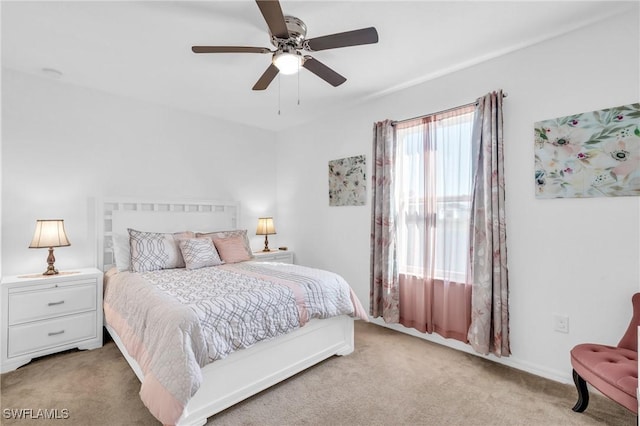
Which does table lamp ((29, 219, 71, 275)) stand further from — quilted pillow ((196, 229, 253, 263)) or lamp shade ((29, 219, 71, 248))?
quilted pillow ((196, 229, 253, 263))

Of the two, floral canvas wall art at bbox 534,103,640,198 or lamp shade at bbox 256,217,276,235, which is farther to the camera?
lamp shade at bbox 256,217,276,235

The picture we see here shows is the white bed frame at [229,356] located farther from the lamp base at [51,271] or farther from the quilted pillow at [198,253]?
the quilted pillow at [198,253]

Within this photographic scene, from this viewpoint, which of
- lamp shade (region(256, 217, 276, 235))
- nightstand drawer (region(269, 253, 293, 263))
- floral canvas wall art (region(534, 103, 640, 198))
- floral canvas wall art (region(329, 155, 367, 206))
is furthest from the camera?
lamp shade (region(256, 217, 276, 235))

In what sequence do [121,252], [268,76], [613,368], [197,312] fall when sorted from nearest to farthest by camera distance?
[613,368] < [197,312] < [268,76] < [121,252]

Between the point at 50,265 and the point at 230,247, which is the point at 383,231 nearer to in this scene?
the point at 230,247

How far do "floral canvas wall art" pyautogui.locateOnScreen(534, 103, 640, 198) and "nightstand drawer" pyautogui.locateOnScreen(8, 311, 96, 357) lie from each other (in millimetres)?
4052

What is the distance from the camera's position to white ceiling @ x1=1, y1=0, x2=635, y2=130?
2.06m

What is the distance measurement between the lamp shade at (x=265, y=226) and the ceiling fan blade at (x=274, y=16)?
289cm

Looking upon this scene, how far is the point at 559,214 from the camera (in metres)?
2.34

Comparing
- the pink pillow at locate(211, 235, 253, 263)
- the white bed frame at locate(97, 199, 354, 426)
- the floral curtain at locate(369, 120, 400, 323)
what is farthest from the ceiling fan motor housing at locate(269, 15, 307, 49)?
the pink pillow at locate(211, 235, 253, 263)

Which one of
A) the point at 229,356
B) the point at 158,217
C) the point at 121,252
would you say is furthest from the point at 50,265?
the point at 229,356

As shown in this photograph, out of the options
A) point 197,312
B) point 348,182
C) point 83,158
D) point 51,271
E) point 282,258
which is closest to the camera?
point 197,312

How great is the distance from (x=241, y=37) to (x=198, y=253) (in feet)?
6.68

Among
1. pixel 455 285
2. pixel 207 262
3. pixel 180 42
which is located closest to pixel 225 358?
pixel 207 262
